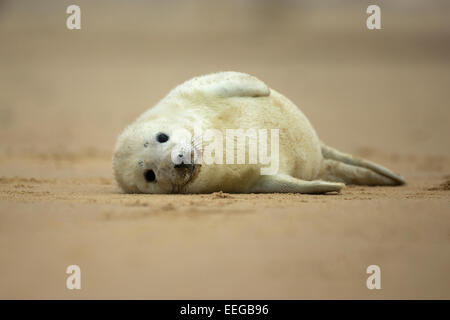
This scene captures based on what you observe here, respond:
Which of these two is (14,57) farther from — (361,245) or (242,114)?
(361,245)

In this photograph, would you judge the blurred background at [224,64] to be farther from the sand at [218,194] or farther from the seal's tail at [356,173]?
the seal's tail at [356,173]

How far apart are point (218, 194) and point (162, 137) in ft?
1.95

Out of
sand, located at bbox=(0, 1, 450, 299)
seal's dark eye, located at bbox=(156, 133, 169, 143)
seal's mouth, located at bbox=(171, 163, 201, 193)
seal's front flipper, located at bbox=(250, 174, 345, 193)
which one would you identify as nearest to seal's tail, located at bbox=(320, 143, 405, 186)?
sand, located at bbox=(0, 1, 450, 299)

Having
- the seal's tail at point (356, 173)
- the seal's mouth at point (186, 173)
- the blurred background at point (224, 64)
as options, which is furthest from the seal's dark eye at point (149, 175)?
the blurred background at point (224, 64)

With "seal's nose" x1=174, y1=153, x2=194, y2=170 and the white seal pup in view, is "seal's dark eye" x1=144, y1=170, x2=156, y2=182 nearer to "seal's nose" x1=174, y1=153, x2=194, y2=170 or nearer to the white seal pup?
the white seal pup

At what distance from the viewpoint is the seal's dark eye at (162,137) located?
5094 mm

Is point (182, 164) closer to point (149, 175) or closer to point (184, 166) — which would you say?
point (184, 166)

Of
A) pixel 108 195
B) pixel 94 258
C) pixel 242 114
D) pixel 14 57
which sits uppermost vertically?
pixel 14 57

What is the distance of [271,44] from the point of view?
21.6 metres

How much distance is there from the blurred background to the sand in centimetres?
7

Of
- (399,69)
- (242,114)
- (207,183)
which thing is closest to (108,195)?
(207,183)

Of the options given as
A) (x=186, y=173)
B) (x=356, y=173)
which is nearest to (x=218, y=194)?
(x=186, y=173)

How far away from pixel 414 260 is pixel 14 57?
17.5 meters

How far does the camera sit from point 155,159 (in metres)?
5.00
